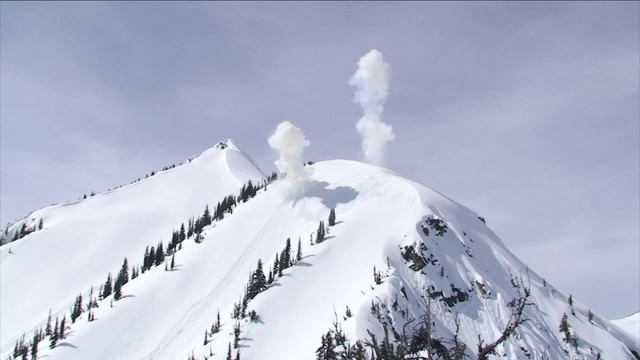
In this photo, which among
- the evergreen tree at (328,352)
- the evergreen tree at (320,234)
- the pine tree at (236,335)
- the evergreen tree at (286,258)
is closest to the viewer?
the evergreen tree at (328,352)

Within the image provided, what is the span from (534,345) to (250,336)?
78435 mm

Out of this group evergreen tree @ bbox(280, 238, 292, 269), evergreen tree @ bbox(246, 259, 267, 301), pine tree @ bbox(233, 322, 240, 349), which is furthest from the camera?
evergreen tree @ bbox(280, 238, 292, 269)

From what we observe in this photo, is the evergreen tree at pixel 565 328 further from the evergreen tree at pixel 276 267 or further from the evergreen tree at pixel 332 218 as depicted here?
the evergreen tree at pixel 276 267

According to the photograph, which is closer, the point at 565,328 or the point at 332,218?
the point at 565,328

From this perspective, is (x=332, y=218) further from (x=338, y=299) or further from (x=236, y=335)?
(x=236, y=335)

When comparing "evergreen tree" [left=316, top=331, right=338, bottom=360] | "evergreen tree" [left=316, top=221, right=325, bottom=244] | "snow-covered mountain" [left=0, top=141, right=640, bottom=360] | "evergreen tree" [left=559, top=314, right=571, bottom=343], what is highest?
"evergreen tree" [left=316, top=221, right=325, bottom=244]

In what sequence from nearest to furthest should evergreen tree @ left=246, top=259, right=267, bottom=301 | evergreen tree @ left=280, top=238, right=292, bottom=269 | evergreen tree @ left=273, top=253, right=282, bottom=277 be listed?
evergreen tree @ left=246, top=259, right=267, bottom=301 < evergreen tree @ left=273, top=253, right=282, bottom=277 < evergreen tree @ left=280, top=238, right=292, bottom=269

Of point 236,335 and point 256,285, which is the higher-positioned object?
point 256,285

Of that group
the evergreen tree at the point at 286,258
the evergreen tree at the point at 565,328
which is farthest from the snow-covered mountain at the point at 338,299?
the evergreen tree at the point at 565,328

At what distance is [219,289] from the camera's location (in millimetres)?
172625

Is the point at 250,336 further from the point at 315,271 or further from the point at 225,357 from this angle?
the point at 315,271

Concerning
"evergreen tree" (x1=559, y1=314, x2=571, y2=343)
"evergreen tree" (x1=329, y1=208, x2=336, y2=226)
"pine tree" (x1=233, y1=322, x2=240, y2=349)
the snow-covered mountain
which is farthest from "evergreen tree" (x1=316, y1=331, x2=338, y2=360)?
"evergreen tree" (x1=329, y1=208, x2=336, y2=226)

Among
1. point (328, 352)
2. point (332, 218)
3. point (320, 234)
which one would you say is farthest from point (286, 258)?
point (328, 352)

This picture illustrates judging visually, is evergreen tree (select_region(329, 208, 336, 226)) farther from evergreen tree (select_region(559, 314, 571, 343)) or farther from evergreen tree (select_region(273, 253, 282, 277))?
evergreen tree (select_region(559, 314, 571, 343))
